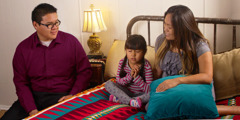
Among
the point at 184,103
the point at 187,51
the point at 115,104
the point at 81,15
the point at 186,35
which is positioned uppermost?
the point at 81,15

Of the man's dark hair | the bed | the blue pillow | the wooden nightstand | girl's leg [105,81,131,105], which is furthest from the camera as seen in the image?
the wooden nightstand

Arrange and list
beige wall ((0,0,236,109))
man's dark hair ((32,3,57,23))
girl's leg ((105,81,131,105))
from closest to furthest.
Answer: girl's leg ((105,81,131,105)) < man's dark hair ((32,3,57,23)) < beige wall ((0,0,236,109))

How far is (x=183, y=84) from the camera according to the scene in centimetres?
169

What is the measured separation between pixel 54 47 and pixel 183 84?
1134mm

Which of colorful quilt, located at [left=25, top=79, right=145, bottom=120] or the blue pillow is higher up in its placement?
the blue pillow

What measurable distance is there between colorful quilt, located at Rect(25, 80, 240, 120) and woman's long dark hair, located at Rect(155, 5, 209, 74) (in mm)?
345

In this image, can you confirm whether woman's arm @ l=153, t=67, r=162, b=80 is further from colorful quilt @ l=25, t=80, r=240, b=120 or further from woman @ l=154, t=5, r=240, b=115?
colorful quilt @ l=25, t=80, r=240, b=120

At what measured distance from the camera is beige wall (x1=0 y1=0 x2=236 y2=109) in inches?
97.7

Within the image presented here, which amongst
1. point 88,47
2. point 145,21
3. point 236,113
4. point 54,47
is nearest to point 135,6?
point 145,21

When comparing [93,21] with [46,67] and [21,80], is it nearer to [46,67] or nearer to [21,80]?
[46,67]

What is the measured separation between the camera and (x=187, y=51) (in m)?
1.83

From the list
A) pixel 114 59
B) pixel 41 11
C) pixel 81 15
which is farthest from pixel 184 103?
pixel 81 15

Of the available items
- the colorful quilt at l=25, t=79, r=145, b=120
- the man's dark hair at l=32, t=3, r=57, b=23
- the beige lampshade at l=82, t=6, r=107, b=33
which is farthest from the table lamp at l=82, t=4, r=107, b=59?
the colorful quilt at l=25, t=79, r=145, b=120

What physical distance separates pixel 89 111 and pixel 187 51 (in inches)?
29.9
